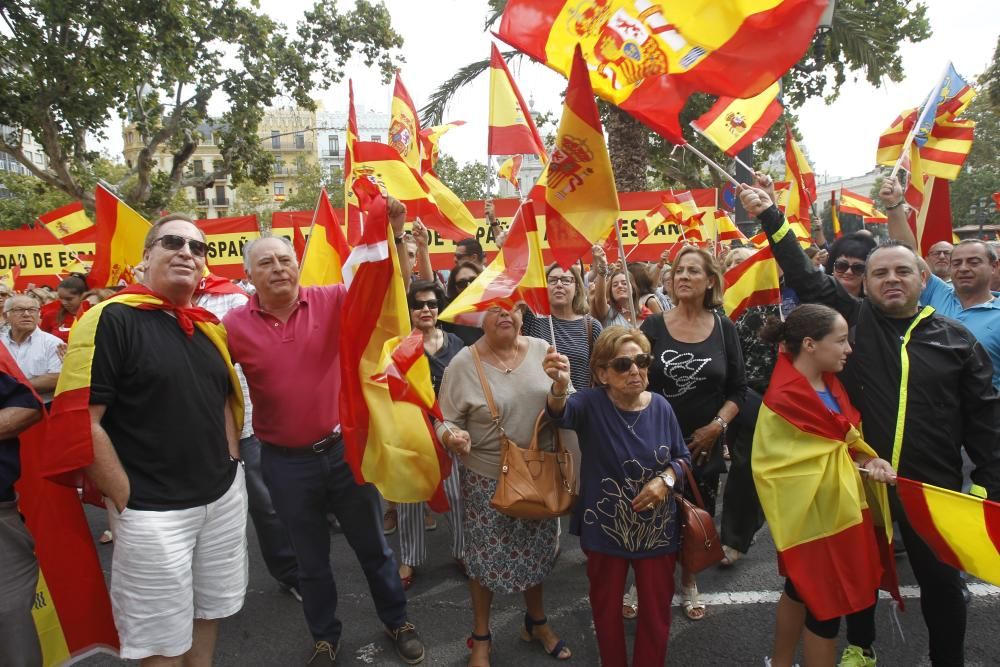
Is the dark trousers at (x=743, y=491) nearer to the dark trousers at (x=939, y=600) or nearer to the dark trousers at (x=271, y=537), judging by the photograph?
the dark trousers at (x=939, y=600)

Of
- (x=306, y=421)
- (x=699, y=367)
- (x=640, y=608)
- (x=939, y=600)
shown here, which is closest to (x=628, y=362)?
(x=699, y=367)

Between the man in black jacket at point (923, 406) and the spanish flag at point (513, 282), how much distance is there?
1426 mm

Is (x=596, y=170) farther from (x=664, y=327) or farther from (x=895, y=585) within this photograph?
(x=895, y=585)

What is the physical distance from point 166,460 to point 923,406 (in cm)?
298

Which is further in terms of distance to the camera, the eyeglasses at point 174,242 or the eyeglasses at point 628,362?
the eyeglasses at point 628,362

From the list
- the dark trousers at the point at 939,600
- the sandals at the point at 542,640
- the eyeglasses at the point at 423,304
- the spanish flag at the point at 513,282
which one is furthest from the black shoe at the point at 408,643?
A: the dark trousers at the point at 939,600

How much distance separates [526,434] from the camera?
118 inches

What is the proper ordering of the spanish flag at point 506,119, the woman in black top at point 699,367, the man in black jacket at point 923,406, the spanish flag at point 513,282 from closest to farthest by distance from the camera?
1. the man in black jacket at point 923,406
2. the spanish flag at point 513,282
3. the woman in black top at point 699,367
4. the spanish flag at point 506,119

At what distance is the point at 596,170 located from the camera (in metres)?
2.80

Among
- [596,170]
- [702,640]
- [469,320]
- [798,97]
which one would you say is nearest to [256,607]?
[469,320]

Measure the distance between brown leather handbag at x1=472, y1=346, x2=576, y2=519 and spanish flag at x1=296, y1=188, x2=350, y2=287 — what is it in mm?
1693

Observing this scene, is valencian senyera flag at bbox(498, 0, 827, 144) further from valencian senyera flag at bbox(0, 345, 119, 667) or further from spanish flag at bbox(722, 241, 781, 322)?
valencian senyera flag at bbox(0, 345, 119, 667)

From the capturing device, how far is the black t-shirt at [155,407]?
2.33m

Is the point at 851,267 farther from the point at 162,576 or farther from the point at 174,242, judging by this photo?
the point at 162,576
